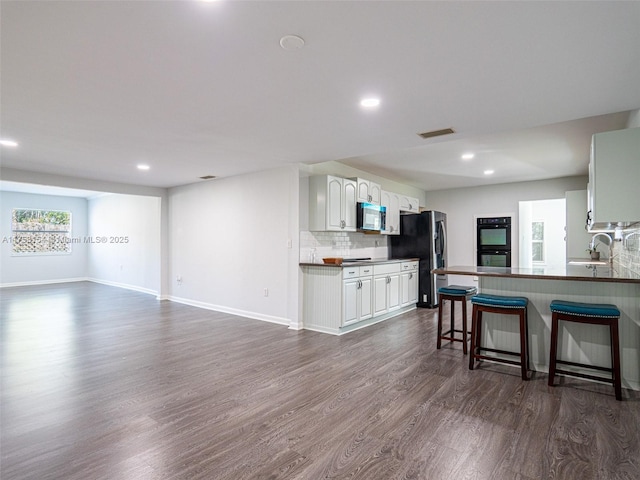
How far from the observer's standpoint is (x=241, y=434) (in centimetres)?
219

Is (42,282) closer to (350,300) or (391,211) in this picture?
(350,300)

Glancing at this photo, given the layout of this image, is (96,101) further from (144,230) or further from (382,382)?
(144,230)

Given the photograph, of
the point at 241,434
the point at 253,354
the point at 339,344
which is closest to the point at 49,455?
the point at 241,434

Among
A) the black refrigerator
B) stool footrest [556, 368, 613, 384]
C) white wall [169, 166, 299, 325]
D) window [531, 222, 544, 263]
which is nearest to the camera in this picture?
stool footrest [556, 368, 613, 384]

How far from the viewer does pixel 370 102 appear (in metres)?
2.72

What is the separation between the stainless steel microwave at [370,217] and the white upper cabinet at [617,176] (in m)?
3.09

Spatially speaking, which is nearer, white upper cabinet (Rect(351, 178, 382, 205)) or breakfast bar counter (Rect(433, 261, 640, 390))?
breakfast bar counter (Rect(433, 261, 640, 390))

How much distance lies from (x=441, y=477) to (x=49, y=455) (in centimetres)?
222

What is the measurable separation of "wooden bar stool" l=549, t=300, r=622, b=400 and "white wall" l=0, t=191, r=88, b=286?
11.9 metres

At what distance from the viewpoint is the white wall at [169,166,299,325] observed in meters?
5.04

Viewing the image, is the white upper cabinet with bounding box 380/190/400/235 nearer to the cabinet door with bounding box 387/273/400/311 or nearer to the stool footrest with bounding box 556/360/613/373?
the cabinet door with bounding box 387/273/400/311

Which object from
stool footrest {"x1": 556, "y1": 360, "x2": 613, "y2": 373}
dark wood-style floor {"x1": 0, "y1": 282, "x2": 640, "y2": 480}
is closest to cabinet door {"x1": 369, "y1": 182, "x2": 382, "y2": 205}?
dark wood-style floor {"x1": 0, "y1": 282, "x2": 640, "y2": 480}

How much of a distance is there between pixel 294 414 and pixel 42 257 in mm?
10558

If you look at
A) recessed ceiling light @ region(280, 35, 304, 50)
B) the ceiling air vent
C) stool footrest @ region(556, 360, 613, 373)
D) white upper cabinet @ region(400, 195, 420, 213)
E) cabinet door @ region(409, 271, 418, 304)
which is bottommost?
stool footrest @ region(556, 360, 613, 373)
